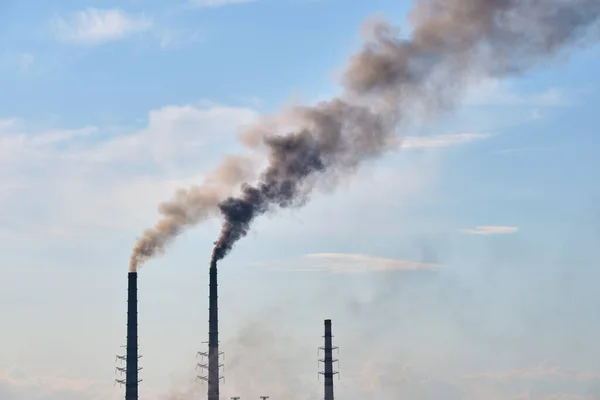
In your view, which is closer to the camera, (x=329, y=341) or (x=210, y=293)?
(x=210, y=293)

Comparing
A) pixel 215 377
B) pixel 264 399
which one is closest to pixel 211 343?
pixel 215 377

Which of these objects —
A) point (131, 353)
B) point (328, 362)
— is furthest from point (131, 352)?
point (328, 362)

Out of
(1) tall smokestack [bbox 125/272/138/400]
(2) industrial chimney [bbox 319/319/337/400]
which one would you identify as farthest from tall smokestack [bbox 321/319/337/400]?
(1) tall smokestack [bbox 125/272/138/400]

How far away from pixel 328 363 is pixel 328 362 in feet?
0.27

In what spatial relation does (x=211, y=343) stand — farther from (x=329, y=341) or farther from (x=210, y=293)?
(x=329, y=341)

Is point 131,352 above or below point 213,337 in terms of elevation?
below

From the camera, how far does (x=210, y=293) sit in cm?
9094

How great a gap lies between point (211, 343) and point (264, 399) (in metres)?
9.83

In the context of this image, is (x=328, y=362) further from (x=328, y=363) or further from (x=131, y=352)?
(x=131, y=352)

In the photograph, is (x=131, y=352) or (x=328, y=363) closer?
(x=131, y=352)

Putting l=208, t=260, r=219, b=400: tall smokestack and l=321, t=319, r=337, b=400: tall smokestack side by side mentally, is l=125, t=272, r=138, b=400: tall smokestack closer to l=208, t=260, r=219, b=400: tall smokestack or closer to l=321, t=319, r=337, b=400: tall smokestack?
l=208, t=260, r=219, b=400: tall smokestack

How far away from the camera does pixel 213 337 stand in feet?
302

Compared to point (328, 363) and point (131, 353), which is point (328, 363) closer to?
point (328, 363)

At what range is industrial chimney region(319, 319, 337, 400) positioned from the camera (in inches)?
3799
